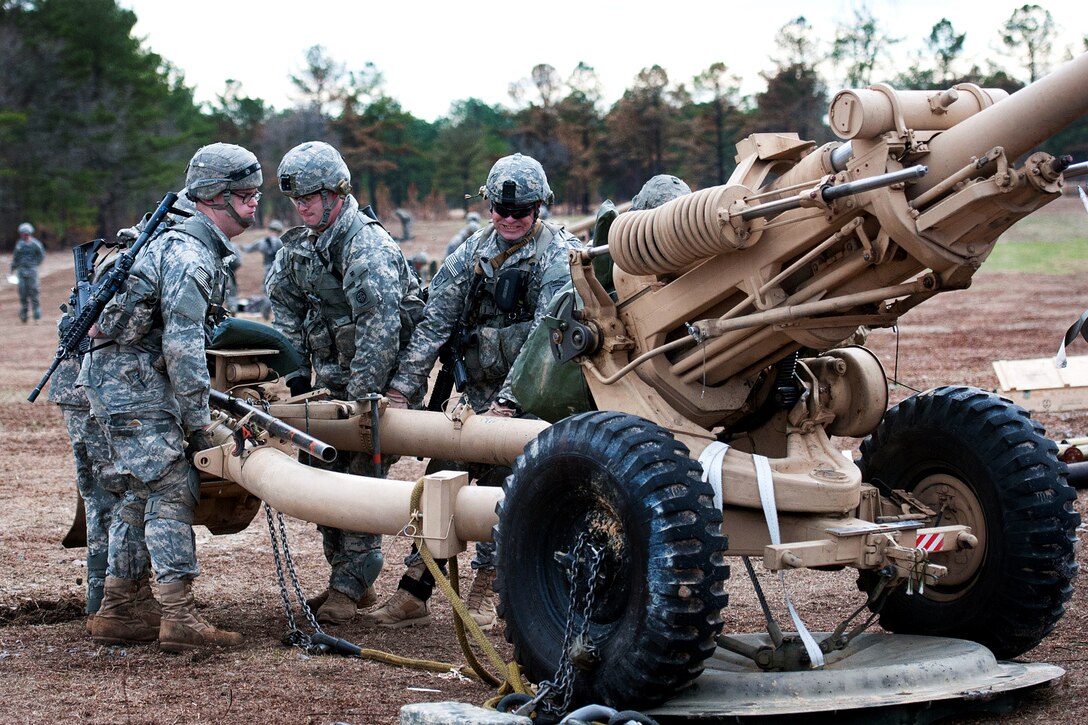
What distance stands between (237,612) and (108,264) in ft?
6.53

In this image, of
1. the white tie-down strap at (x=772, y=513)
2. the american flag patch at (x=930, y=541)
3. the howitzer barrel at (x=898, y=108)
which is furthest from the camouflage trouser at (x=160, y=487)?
the howitzer barrel at (x=898, y=108)

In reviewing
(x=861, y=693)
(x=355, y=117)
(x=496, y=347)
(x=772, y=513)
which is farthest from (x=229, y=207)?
(x=355, y=117)

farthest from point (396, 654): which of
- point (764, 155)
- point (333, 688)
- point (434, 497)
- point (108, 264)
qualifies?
point (764, 155)

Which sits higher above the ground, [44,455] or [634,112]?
[634,112]

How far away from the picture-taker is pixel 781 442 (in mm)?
5930

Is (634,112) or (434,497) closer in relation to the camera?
(434,497)

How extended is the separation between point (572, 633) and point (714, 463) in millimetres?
842

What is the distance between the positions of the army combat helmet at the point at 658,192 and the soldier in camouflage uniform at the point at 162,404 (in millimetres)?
2011

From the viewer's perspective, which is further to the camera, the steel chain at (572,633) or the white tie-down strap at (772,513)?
the white tie-down strap at (772,513)

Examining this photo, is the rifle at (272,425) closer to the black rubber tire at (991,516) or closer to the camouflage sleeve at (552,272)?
the camouflage sleeve at (552,272)

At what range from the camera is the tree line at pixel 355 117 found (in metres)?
46.7

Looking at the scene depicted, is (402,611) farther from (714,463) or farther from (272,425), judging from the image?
(714,463)

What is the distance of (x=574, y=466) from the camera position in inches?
201

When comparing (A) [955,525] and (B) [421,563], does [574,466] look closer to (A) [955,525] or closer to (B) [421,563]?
(A) [955,525]
